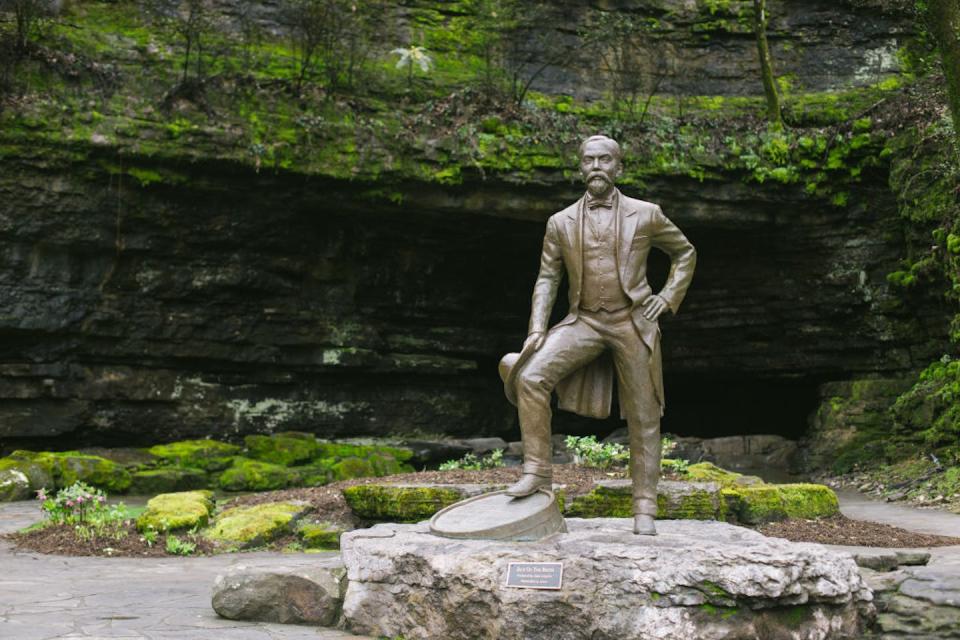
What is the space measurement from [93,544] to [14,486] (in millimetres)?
3541

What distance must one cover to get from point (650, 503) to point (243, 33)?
11.3 metres

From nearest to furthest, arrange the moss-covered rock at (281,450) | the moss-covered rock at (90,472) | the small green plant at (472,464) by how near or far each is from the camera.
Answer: the small green plant at (472,464), the moss-covered rock at (90,472), the moss-covered rock at (281,450)

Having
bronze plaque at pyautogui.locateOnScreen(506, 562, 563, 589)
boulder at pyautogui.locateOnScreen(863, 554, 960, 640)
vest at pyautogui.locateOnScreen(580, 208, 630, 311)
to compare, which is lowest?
boulder at pyautogui.locateOnScreen(863, 554, 960, 640)

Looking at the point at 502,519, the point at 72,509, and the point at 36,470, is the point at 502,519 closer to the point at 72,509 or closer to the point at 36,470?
the point at 72,509

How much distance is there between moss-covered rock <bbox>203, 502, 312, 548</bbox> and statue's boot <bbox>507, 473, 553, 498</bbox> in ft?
10.8

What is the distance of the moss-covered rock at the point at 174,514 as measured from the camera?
304 inches

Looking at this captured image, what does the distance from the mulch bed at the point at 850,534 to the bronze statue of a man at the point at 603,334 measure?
8.78 ft

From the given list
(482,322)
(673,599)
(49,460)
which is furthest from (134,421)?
(673,599)

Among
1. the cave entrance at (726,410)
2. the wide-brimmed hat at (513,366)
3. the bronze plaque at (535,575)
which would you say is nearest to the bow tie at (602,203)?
the wide-brimmed hat at (513,366)

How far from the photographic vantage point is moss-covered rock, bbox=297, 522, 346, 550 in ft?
25.3

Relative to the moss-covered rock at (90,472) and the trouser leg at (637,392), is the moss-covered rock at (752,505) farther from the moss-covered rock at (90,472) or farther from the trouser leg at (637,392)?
the moss-covered rock at (90,472)

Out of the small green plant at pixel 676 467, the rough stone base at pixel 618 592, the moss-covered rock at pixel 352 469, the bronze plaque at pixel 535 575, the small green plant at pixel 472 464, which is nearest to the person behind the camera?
the rough stone base at pixel 618 592

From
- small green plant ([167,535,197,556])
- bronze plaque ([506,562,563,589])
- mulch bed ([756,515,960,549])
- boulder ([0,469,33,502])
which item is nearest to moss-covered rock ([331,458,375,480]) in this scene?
boulder ([0,469,33,502])

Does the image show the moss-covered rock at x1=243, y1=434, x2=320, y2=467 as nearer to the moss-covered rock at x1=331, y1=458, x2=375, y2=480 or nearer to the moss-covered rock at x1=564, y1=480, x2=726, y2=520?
the moss-covered rock at x1=331, y1=458, x2=375, y2=480
